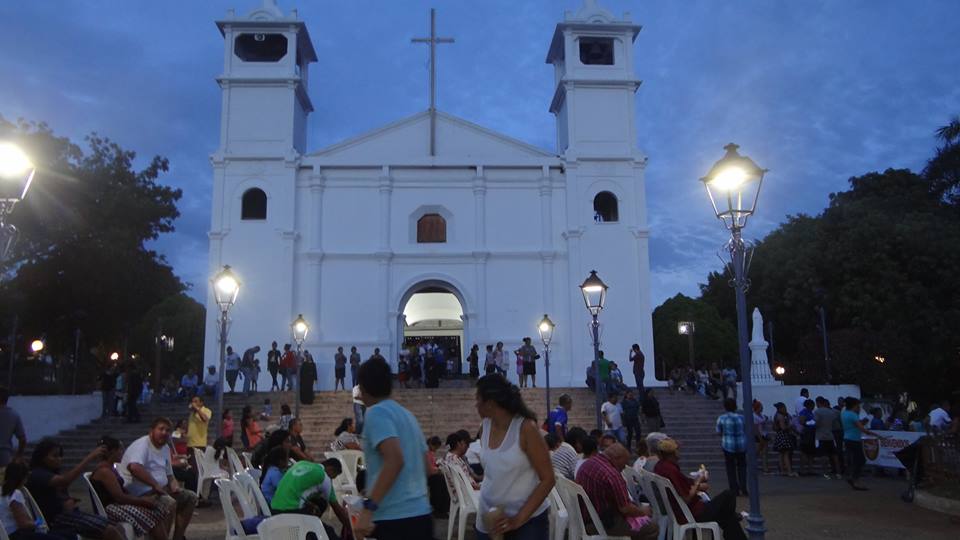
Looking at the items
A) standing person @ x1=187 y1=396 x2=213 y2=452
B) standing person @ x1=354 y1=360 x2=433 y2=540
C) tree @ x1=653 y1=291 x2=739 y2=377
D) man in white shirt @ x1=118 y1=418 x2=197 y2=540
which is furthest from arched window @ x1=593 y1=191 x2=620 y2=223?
standing person @ x1=354 y1=360 x2=433 y2=540

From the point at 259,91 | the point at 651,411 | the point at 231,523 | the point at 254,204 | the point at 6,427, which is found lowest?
the point at 231,523

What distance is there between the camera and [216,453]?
11.7 meters

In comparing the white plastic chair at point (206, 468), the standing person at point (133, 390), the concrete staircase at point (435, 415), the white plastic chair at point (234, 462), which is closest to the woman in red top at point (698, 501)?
the white plastic chair at point (234, 462)

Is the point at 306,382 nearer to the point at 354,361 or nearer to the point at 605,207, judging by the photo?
the point at 354,361

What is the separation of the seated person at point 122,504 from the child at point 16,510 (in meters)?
0.96

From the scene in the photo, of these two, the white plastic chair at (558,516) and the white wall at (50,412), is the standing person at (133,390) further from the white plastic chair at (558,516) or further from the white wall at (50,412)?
the white plastic chair at (558,516)

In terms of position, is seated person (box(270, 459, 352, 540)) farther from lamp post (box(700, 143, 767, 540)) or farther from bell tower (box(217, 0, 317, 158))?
bell tower (box(217, 0, 317, 158))

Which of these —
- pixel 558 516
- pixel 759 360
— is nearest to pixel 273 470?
pixel 558 516

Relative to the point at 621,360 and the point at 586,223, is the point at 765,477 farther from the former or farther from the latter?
the point at 586,223

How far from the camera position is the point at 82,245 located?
28.6 metres

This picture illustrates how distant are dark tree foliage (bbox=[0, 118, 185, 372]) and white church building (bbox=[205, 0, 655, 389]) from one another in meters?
5.46

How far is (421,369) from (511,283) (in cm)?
480

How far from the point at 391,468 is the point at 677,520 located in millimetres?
3757

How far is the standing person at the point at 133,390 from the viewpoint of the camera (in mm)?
18641
